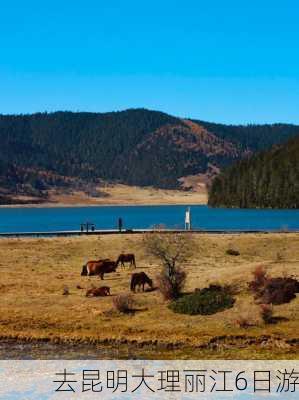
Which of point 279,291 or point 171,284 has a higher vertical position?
point 279,291

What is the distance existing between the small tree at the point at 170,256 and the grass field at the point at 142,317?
0.90 meters

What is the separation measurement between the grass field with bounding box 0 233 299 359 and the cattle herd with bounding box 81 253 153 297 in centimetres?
62

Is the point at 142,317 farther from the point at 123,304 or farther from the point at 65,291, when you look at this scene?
the point at 65,291

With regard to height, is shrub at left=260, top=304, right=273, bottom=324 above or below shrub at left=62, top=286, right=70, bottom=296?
above

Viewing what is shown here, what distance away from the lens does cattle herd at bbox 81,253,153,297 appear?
4112 centimetres

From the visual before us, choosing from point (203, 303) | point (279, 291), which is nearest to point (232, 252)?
point (279, 291)

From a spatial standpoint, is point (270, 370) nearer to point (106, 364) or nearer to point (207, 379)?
point (207, 379)

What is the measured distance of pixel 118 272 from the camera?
51.1 m

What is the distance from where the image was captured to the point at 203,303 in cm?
3641

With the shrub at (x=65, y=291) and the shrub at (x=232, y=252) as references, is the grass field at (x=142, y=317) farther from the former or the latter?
the shrub at (x=232, y=252)

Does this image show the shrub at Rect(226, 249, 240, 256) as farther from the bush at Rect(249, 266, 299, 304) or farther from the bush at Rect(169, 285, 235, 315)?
the bush at Rect(169, 285, 235, 315)

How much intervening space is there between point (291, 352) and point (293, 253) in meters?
36.3

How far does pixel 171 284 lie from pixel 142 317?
4514 mm

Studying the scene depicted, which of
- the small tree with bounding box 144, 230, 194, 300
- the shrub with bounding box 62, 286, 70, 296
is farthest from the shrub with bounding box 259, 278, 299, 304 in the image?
the shrub with bounding box 62, 286, 70, 296
